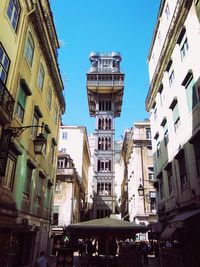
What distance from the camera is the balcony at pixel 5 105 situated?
941 cm

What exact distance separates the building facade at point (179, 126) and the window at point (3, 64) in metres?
9.24

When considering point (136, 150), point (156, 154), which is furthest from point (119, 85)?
point (156, 154)

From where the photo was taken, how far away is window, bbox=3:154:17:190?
440 inches

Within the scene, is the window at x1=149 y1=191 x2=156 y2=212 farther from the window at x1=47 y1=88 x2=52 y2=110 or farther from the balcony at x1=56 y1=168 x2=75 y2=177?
the window at x1=47 y1=88 x2=52 y2=110

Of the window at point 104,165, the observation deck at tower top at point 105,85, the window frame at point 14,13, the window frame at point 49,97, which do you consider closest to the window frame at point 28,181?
the window frame at point 49,97

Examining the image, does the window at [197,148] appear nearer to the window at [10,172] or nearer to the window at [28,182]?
the window at [10,172]

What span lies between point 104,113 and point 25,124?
52489mm

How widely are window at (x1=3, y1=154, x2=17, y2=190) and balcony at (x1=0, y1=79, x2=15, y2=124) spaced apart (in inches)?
85.9

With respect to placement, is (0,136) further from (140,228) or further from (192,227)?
(192,227)

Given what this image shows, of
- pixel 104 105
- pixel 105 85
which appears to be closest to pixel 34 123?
pixel 104 105

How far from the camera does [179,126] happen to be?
15734 mm

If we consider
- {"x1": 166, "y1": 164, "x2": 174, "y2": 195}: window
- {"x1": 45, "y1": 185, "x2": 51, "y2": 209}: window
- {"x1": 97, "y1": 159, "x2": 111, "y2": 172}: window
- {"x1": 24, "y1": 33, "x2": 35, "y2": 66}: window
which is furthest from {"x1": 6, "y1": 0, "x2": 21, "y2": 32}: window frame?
{"x1": 97, "y1": 159, "x2": 111, "y2": 172}: window

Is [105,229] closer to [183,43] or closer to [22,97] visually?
[22,97]

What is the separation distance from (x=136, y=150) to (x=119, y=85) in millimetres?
35454
